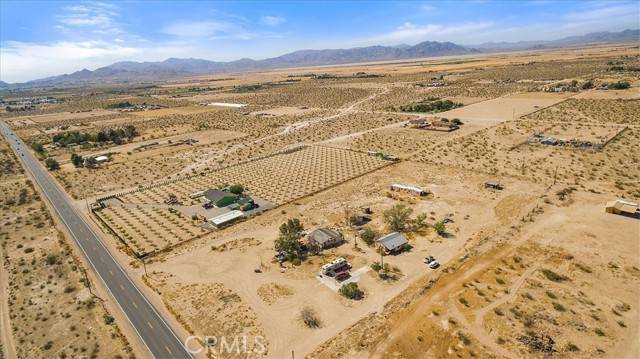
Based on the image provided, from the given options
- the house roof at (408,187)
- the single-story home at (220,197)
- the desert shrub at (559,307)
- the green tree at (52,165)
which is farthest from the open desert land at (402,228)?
the green tree at (52,165)

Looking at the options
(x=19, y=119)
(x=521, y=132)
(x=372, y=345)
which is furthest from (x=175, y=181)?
(x=19, y=119)

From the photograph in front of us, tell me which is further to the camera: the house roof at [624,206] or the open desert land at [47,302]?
the house roof at [624,206]

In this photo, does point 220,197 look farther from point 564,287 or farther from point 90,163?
point 90,163

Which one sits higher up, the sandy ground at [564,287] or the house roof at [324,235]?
the house roof at [324,235]

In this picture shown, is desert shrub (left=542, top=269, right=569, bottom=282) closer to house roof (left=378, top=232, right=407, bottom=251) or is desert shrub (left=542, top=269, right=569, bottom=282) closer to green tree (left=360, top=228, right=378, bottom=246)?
house roof (left=378, top=232, right=407, bottom=251)

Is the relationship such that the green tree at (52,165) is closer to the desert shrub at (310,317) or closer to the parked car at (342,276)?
the parked car at (342,276)

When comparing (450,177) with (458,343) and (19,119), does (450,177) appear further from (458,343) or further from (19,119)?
(19,119)

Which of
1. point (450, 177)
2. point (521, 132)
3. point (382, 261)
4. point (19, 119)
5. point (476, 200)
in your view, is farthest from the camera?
point (19, 119)
